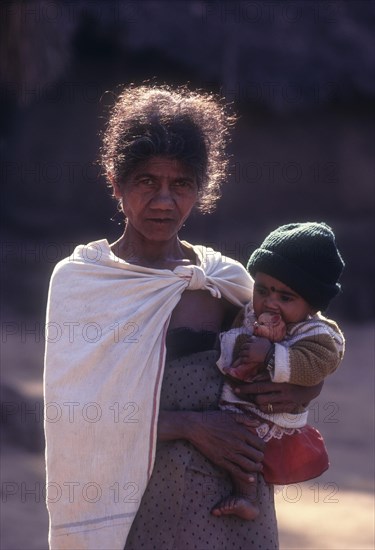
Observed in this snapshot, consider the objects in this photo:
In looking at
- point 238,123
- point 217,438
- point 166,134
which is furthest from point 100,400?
point 238,123

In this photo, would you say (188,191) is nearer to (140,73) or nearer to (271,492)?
(271,492)

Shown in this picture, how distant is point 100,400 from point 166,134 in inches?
29.6

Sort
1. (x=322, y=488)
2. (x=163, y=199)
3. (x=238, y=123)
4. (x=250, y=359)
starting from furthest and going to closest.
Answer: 1. (x=238, y=123)
2. (x=322, y=488)
3. (x=163, y=199)
4. (x=250, y=359)

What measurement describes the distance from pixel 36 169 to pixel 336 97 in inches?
158

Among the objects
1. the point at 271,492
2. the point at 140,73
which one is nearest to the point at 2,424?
the point at 271,492

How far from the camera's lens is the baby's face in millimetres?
3211

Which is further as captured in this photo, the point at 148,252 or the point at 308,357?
the point at 148,252

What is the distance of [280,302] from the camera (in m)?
3.22

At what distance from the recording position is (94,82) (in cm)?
1475

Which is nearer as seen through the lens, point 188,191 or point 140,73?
point 188,191

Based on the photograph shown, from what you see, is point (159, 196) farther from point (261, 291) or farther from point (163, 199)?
point (261, 291)

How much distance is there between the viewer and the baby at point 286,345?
3.16m

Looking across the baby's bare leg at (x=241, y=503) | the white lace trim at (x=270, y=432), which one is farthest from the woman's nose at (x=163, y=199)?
the baby's bare leg at (x=241, y=503)

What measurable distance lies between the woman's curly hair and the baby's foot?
0.89m
